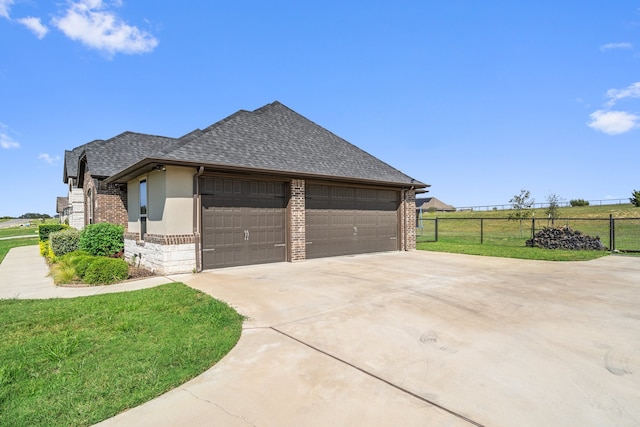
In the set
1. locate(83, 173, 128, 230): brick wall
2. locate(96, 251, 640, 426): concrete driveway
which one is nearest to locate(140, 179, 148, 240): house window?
locate(83, 173, 128, 230): brick wall

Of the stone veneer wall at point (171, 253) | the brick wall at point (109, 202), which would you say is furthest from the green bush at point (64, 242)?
the stone veneer wall at point (171, 253)

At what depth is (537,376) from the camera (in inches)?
128

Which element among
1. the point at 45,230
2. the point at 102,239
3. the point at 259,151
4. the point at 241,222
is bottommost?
the point at 102,239

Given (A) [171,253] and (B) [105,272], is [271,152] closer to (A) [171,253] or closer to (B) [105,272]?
(A) [171,253]

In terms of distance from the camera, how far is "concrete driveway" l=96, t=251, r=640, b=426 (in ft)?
8.65

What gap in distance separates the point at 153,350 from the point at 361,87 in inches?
582

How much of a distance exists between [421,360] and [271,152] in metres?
9.58

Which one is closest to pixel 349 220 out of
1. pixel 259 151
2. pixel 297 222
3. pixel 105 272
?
pixel 297 222

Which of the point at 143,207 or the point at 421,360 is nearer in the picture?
the point at 421,360

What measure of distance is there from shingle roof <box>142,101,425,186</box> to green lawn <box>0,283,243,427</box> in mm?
4540

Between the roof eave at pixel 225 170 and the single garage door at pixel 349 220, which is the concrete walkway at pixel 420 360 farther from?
the single garage door at pixel 349 220

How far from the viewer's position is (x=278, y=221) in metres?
11.3

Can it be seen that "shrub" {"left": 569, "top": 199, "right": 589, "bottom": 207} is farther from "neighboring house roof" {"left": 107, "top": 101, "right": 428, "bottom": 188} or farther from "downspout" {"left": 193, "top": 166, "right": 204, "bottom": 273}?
"downspout" {"left": 193, "top": 166, "right": 204, "bottom": 273}

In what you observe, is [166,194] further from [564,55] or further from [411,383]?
[564,55]
